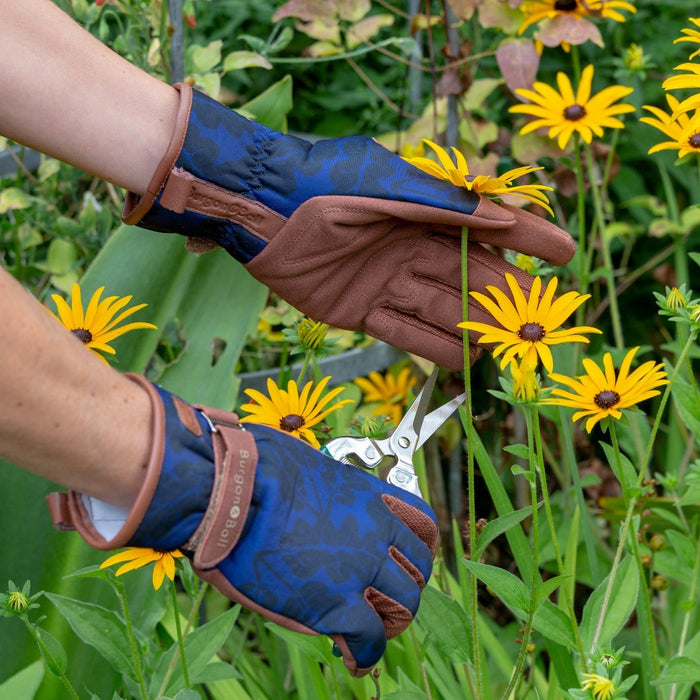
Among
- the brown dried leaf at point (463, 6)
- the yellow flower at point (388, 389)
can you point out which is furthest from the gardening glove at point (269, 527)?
the brown dried leaf at point (463, 6)

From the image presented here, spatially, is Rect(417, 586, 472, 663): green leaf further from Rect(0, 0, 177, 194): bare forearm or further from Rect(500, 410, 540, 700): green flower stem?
Rect(0, 0, 177, 194): bare forearm

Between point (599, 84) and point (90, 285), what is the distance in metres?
1.03

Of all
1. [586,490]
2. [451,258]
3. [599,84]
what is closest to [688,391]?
[451,258]

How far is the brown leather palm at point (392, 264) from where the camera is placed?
95 cm

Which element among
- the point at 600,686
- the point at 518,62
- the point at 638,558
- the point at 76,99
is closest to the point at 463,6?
the point at 518,62

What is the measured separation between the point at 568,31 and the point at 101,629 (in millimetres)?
961

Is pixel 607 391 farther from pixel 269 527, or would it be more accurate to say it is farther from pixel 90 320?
pixel 90 320

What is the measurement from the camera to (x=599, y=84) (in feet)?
5.74

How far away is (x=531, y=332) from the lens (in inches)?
31.9

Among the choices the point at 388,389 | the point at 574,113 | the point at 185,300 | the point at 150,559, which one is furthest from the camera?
the point at 388,389

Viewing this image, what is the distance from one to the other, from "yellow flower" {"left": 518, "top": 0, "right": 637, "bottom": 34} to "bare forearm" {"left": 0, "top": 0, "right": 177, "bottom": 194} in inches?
24.3

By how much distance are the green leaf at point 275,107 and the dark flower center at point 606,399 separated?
0.67 metres

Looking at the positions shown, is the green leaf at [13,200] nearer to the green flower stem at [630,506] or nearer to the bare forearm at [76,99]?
the bare forearm at [76,99]

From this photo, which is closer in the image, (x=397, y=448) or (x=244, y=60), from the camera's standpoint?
(x=397, y=448)
